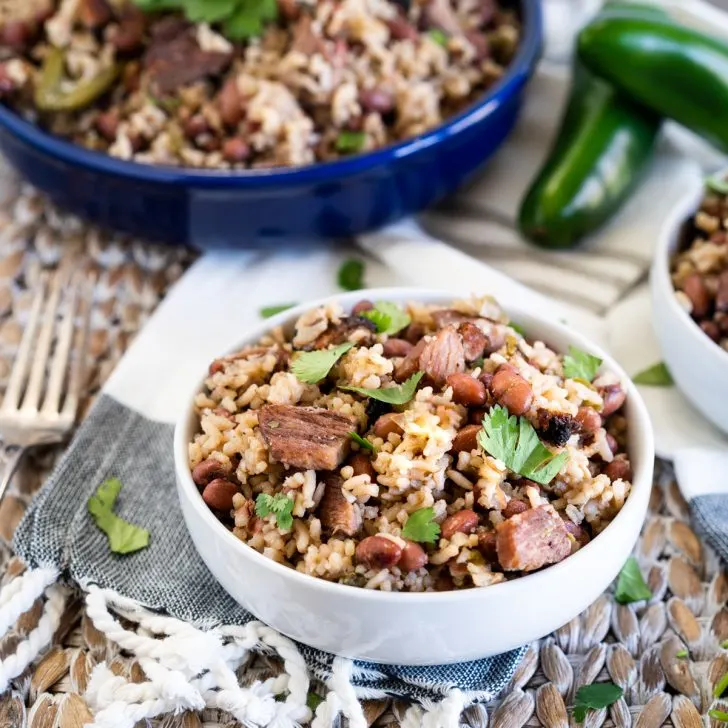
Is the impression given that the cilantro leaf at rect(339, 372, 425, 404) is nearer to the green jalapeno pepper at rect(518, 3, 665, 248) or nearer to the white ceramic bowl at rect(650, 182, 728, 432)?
the white ceramic bowl at rect(650, 182, 728, 432)

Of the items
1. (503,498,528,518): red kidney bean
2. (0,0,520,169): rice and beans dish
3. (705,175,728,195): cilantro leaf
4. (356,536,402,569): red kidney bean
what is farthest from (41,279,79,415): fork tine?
(705,175,728,195): cilantro leaf

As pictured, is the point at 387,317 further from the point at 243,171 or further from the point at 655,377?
the point at 655,377

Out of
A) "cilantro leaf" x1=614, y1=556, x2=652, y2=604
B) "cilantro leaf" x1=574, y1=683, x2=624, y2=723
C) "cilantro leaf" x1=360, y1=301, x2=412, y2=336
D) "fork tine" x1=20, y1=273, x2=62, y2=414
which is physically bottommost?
"fork tine" x1=20, y1=273, x2=62, y2=414

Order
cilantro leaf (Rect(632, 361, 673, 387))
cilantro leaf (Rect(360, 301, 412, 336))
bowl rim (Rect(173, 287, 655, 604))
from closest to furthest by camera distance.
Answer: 1. bowl rim (Rect(173, 287, 655, 604))
2. cilantro leaf (Rect(360, 301, 412, 336))
3. cilantro leaf (Rect(632, 361, 673, 387))

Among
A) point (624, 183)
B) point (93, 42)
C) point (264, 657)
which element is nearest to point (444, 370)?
point (264, 657)

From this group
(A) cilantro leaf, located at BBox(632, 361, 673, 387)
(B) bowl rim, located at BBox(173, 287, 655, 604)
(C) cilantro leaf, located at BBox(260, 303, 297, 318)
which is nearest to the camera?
(B) bowl rim, located at BBox(173, 287, 655, 604)

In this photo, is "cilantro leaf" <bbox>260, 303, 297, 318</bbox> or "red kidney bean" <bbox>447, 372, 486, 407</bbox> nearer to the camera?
"red kidney bean" <bbox>447, 372, 486, 407</bbox>
